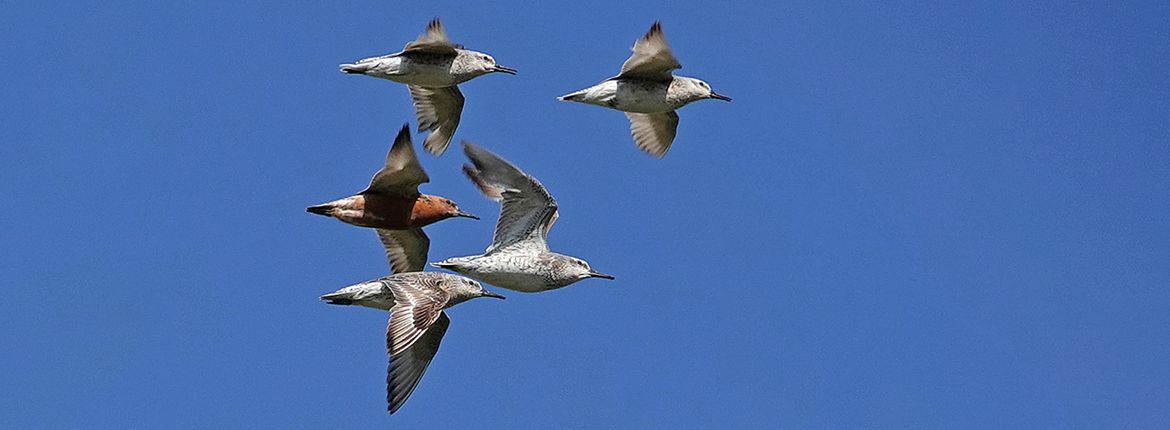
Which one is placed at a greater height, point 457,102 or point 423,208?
point 457,102

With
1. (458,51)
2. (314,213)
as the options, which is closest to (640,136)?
(458,51)

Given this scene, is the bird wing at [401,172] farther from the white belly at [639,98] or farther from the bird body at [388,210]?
the white belly at [639,98]

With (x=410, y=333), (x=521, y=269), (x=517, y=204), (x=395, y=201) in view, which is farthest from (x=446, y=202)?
(x=410, y=333)

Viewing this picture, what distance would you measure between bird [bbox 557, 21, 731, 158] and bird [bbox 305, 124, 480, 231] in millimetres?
1962

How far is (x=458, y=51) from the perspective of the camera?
19.1 meters

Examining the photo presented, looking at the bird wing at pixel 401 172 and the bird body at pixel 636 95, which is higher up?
the bird body at pixel 636 95

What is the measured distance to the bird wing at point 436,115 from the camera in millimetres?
20609

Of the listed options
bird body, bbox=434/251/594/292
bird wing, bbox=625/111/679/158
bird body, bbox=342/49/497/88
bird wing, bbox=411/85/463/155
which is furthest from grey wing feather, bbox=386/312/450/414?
bird wing, bbox=625/111/679/158

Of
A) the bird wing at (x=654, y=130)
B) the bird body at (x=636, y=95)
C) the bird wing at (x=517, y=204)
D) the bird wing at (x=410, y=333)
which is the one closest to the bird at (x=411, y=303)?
the bird wing at (x=410, y=333)

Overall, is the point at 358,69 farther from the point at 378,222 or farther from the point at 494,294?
the point at 494,294

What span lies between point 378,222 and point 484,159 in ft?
5.84

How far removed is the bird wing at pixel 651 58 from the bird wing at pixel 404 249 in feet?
9.20

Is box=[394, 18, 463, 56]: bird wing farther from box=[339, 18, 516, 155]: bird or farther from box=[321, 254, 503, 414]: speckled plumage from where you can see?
box=[321, 254, 503, 414]: speckled plumage

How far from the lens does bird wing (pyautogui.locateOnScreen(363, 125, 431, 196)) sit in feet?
60.4
